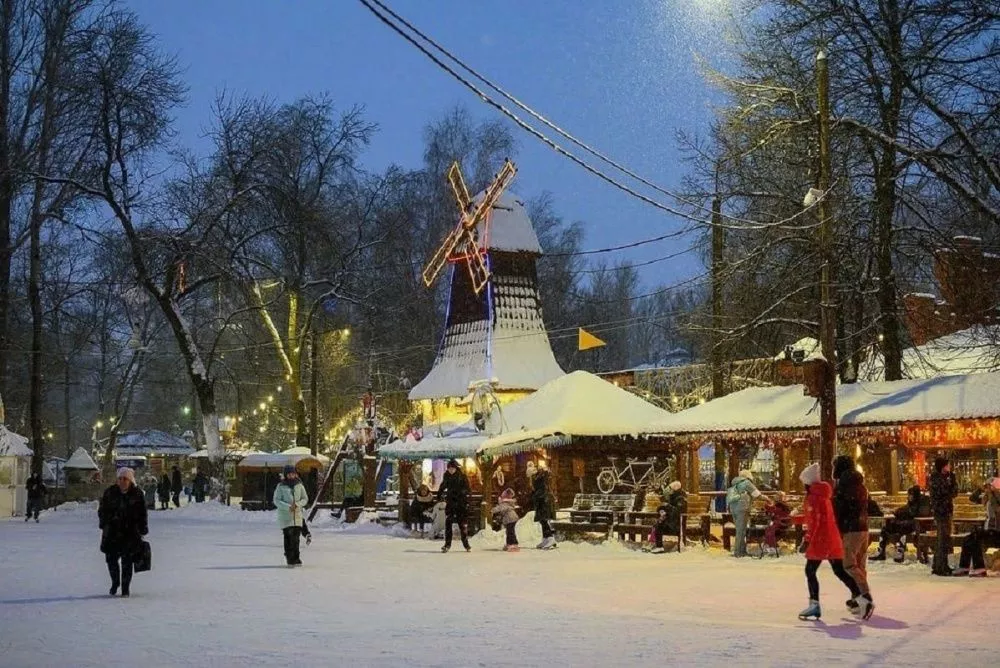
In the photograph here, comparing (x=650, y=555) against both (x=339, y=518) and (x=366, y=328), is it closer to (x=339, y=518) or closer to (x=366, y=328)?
(x=339, y=518)

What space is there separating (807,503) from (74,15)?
32964mm

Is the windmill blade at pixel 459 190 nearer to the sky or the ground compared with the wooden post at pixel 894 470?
nearer to the sky

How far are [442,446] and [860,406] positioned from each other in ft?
39.4

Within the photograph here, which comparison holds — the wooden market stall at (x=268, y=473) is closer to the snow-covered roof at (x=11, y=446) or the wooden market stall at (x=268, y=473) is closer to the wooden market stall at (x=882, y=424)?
the snow-covered roof at (x=11, y=446)

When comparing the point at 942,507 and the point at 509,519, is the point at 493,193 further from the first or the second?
the point at 942,507

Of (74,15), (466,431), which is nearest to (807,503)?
(466,431)

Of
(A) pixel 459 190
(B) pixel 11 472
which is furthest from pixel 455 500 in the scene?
(A) pixel 459 190

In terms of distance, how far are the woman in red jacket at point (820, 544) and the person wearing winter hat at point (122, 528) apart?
7.49 m

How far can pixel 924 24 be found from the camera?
20047 mm

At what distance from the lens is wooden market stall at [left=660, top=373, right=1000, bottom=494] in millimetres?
20734

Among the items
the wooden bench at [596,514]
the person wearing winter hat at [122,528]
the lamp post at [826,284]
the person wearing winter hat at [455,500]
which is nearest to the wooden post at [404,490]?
the wooden bench at [596,514]

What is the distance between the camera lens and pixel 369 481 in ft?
118

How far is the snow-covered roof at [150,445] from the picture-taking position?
2687 inches

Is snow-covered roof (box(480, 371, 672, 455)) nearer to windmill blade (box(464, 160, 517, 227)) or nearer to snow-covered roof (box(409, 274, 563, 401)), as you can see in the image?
snow-covered roof (box(409, 274, 563, 401))
